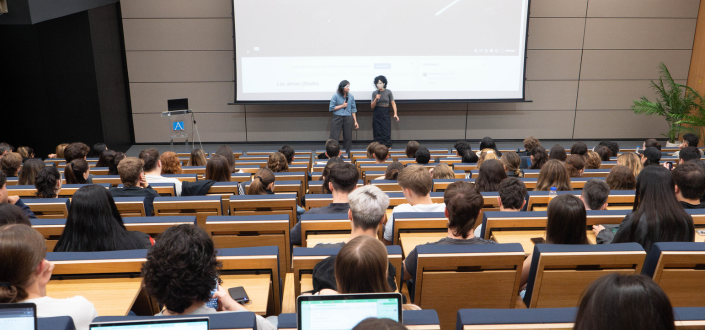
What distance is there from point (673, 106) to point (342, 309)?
1015cm

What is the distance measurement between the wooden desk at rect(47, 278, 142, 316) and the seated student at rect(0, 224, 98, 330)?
0.63ft

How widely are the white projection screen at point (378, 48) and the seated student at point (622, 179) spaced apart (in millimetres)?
5663

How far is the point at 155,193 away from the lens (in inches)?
154

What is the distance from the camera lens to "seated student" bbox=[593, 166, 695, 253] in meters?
2.52

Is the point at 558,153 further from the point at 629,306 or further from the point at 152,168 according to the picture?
the point at 629,306

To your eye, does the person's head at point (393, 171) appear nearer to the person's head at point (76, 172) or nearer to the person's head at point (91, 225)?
the person's head at point (91, 225)

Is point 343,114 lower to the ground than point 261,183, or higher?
higher

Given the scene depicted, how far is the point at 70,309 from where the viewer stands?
1.63 metres

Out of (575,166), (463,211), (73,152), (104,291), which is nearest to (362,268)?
(463,211)

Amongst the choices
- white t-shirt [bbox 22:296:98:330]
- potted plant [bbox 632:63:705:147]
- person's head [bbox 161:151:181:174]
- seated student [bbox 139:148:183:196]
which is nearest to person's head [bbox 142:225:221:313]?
white t-shirt [bbox 22:296:98:330]

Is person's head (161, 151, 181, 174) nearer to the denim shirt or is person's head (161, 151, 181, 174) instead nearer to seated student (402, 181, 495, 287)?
seated student (402, 181, 495, 287)

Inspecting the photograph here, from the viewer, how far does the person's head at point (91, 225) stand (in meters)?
2.44

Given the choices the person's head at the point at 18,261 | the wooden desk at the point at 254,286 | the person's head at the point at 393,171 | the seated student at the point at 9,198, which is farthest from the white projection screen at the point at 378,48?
the person's head at the point at 18,261

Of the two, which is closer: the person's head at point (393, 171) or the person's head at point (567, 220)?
the person's head at point (567, 220)
